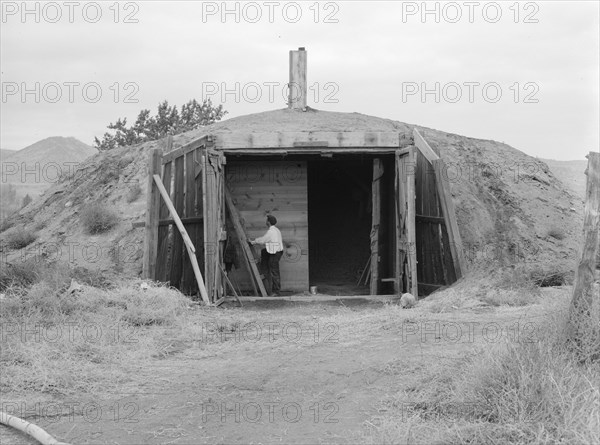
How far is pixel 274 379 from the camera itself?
22.1 feet

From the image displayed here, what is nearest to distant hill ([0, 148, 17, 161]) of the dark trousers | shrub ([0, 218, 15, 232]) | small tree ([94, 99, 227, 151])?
small tree ([94, 99, 227, 151])

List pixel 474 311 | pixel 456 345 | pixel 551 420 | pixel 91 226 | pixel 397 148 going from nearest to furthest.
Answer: pixel 551 420
pixel 456 345
pixel 474 311
pixel 397 148
pixel 91 226

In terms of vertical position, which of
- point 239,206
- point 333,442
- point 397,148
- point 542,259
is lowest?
point 333,442

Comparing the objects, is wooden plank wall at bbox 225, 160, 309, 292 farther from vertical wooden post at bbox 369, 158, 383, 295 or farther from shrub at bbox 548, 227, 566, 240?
shrub at bbox 548, 227, 566, 240

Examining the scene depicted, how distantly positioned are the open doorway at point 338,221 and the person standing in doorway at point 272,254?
3177 millimetres

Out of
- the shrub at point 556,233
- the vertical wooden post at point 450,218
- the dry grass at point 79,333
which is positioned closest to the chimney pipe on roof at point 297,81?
the vertical wooden post at point 450,218

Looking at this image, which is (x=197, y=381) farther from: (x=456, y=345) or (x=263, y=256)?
(x=263, y=256)

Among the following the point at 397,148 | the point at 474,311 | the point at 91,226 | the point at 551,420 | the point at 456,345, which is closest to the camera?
the point at 551,420

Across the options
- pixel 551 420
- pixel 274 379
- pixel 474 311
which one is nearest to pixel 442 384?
pixel 551 420

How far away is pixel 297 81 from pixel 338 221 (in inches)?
140

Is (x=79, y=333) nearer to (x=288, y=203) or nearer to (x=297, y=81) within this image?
(x=288, y=203)

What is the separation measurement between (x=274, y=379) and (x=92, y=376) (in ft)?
5.38

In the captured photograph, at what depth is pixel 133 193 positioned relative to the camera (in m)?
16.5

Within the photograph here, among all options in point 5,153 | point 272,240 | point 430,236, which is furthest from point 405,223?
point 5,153
